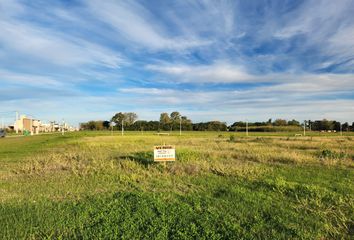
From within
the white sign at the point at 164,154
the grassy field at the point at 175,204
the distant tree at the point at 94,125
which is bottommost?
the grassy field at the point at 175,204

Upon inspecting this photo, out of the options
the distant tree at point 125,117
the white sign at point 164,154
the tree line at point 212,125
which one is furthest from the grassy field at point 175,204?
the distant tree at point 125,117

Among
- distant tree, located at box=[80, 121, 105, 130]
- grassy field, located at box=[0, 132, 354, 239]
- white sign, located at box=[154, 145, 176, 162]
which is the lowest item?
grassy field, located at box=[0, 132, 354, 239]

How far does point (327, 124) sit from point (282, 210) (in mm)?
126932

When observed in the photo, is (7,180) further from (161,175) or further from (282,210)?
(282,210)

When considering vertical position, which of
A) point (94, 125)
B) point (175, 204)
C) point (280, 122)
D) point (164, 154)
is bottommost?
point (175, 204)

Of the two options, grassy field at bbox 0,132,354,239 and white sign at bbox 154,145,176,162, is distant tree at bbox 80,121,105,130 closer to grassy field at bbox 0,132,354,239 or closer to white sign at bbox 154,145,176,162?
white sign at bbox 154,145,176,162

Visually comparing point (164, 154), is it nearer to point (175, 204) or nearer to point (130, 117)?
point (175, 204)

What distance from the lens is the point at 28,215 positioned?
568 centimetres

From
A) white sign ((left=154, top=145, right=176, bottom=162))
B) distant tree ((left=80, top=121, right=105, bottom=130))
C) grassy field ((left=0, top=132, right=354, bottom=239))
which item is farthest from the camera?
distant tree ((left=80, top=121, right=105, bottom=130))

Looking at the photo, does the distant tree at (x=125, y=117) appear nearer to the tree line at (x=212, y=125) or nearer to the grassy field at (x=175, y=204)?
the tree line at (x=212, y=125)

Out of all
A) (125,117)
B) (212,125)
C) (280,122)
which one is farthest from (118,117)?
(280,122)

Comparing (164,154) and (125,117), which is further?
(125,117)

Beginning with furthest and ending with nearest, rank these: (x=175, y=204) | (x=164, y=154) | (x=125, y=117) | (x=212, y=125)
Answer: (x=125, y=117)
(x=212, y=125)
(x=164, y=154)
(x=175, y=204)

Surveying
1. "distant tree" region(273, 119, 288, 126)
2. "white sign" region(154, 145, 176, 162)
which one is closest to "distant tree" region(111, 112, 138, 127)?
"distant tree" region(273, 119, 288, 126)
